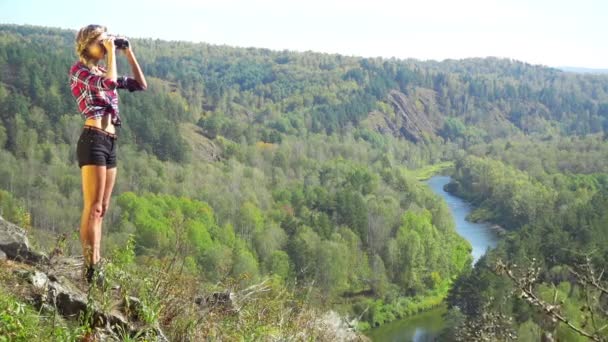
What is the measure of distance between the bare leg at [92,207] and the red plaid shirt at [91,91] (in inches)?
17.2

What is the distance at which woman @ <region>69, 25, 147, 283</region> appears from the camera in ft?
16.1

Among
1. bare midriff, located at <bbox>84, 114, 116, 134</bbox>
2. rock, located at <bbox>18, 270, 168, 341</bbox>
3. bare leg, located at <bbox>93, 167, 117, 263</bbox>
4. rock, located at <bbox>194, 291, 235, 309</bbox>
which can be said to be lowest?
rock, located at <bbox>194, 291, 235, 309</bbox>

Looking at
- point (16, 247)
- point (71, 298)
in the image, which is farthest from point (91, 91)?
point (16, 247)

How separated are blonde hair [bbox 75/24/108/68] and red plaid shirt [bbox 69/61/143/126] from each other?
0.16 feet

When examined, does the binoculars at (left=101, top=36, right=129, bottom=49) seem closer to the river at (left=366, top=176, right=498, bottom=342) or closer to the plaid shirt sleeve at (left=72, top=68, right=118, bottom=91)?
the plaid shirt sleeve at (left=72, top=68, right=118, bottom=91)

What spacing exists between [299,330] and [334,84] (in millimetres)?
142676

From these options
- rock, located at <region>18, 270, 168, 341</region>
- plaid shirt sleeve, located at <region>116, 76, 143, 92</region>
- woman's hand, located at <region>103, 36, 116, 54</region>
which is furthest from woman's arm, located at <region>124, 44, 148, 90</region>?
rock, located at <region>18, 270, 168, 341</region>

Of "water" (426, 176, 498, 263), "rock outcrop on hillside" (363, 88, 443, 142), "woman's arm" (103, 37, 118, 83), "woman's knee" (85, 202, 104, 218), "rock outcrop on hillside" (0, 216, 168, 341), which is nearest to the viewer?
"rock outcrop on hillside" (0, 216, 168, 341)

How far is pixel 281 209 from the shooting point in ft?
179

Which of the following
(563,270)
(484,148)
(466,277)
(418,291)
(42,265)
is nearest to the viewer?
(42,265)

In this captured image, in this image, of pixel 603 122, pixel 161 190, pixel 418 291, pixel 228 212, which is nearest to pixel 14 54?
pixel 161 190

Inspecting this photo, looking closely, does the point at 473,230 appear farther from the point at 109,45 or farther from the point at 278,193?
the point at 109,45

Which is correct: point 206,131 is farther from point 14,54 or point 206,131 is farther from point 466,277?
point 466,277

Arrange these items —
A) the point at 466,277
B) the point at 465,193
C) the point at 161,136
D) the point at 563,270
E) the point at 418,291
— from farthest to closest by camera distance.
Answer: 1. the point at 465,193
2. the point at 161,136
3. the point at 418,291
4. the point at 466,277
5. the point at 563,270
